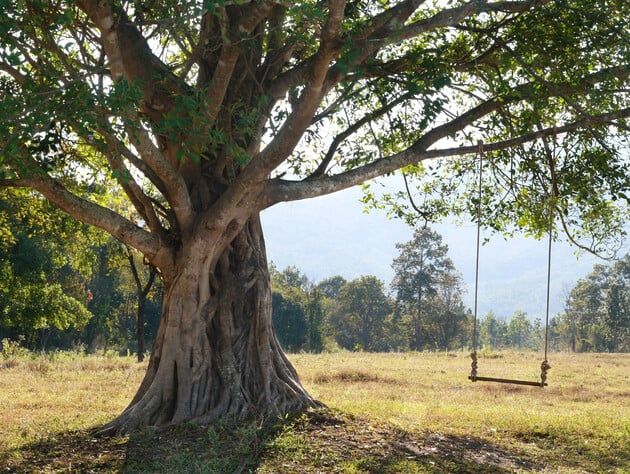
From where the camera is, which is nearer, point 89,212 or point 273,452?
point 273,452

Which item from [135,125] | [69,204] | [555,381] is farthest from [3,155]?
[555,381]

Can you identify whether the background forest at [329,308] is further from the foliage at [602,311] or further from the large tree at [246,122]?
the large tree at [246,122]

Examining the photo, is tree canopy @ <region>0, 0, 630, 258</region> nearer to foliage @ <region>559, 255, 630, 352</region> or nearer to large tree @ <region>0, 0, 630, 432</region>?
large tree @ <region>0, 0, 630, 432</region>

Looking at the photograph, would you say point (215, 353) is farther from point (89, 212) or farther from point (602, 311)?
point (602, 311)

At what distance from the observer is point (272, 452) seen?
873 cm

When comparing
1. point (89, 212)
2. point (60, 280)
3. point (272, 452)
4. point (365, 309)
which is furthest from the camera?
point (365, 309)

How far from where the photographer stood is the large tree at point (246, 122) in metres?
9.15

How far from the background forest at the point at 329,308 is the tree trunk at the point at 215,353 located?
1434 cm

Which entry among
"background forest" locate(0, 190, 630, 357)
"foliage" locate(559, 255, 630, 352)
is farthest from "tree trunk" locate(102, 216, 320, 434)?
"foliage" locate(559, 255, 630, 352)

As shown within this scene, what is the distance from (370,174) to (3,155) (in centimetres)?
562

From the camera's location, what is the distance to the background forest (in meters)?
30.0

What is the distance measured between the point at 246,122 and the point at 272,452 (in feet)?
15.2

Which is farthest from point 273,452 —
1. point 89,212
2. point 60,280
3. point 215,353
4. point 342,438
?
point 60,280

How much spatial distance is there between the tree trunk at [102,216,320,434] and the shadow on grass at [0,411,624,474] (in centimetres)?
57
